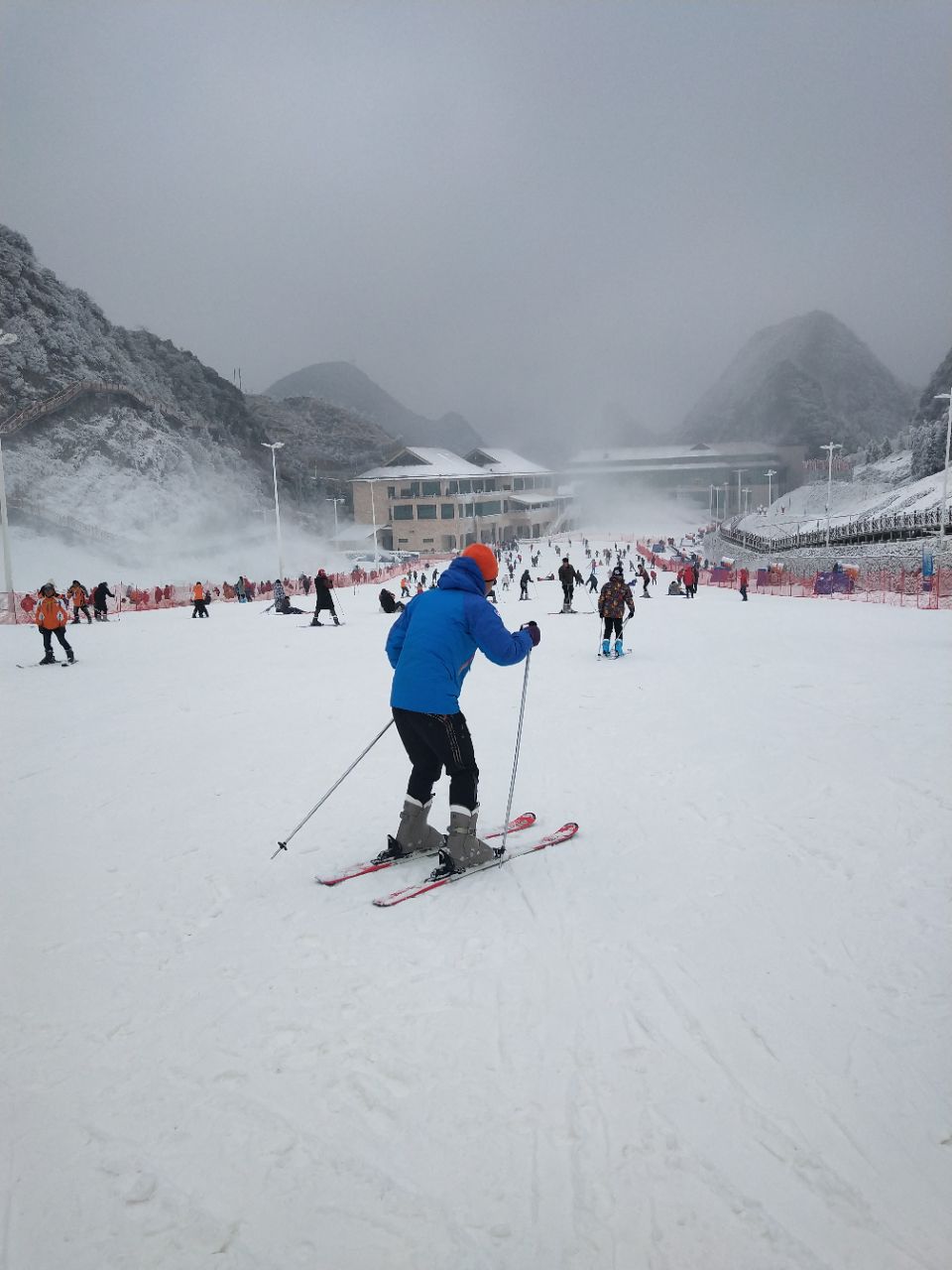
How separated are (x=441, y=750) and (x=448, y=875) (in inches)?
28.6

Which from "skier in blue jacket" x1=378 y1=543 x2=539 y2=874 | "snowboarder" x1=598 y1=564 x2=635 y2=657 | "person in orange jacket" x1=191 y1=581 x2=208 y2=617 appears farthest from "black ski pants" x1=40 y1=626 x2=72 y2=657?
"skier in blue jacket" x1=378 y1=543 x2=539 y2=874

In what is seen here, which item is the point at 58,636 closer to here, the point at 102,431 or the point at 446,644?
the point at 446,644

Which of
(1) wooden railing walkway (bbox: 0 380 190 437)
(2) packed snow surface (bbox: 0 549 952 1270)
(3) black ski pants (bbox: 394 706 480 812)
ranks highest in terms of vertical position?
(1) wooden railing walkway (bbox: 0 380 190 437)

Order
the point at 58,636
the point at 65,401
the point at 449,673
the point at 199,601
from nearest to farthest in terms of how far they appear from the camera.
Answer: the point at 449,673, the point at 58,636, the point at 199,601, the point at 65,401

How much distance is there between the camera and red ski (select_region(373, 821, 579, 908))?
12.2ft

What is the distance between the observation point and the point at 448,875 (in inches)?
156

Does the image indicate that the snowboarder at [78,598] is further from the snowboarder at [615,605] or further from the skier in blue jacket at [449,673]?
the skier in blue jacket at [449,673]

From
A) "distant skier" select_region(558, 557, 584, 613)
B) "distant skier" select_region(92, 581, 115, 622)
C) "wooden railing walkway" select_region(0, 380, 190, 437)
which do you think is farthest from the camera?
"wooden railing walkway" select_region(0, 380, 190, 437)

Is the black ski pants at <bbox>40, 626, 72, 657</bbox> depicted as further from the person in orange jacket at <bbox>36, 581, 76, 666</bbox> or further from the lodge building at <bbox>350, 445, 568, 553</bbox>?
the lodge building at <bbox>350, 445, 568, 553</bbox>

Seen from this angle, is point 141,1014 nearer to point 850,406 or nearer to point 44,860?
point 44,860

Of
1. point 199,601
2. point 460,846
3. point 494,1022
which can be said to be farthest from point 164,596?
point 494,1022

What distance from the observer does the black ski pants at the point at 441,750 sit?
3.89 m

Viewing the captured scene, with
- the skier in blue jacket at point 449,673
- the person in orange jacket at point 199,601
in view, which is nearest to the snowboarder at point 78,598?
the person in orange jacket at point 199,601

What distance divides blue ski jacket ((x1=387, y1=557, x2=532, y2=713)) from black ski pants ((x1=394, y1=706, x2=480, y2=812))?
0.07m
